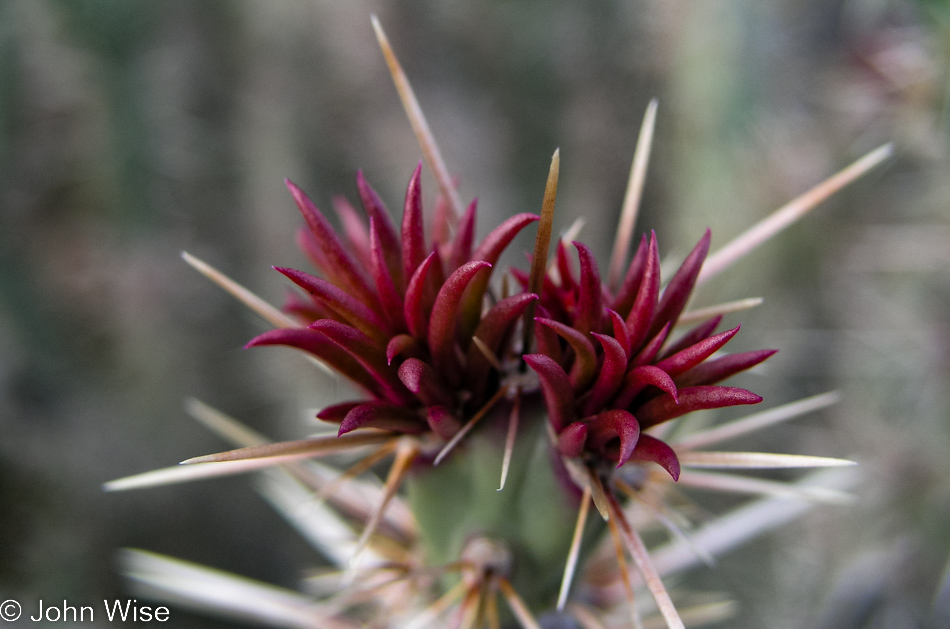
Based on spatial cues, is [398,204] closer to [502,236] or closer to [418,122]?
[418,122]

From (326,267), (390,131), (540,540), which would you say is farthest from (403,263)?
(390,131)

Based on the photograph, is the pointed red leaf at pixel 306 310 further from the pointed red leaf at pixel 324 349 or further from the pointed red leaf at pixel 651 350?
the pointed red leaf at pixel 651 350

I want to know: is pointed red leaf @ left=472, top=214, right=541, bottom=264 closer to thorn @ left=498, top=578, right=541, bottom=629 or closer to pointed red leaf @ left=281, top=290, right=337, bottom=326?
pointed red leaf @ left=281, top=290, right=337, bottom=326

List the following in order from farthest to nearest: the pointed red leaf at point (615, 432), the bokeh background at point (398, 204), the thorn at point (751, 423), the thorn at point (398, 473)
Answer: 1. the bokeh background at point (398, 204)
2. the thorn at point (751, 423)
3. the thorn at point (398, 473)
4. the pointed red leaf at point (615, 432)

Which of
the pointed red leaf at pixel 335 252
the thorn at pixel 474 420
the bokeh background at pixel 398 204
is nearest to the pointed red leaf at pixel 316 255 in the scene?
the pointed red leaf at pixel 335 252

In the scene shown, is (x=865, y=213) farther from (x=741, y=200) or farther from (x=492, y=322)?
(x=492, y=322)

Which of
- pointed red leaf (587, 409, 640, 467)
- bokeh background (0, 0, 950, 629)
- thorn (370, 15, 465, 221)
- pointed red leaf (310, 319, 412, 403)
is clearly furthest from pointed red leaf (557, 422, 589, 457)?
bokeh background (0, 0, 950, 629)

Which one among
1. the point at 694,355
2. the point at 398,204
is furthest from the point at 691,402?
the point at 398,204
